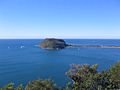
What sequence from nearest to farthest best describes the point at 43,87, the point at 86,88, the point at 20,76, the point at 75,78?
the point at 43,87, the point at 86,88, the point at 75,78, the point at 20,76

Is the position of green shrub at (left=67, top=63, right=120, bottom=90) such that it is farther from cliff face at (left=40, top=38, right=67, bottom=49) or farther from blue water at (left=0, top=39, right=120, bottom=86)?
cliff face at (left=40, top=38, right=67, bottom=49)

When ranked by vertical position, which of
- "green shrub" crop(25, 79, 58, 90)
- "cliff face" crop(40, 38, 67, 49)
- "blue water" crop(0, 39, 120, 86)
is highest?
"green shrub" crop(25, 79, 58, 90)

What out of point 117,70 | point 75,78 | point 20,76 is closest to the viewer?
point 75,78

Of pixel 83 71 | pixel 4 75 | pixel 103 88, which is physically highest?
pixel 83 71

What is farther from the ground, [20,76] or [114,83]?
[114,83]

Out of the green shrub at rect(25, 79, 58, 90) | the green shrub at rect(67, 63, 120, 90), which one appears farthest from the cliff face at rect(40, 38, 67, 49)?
the green shrub at rect(25, 79, 58, 90)

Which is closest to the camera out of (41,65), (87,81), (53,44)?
(87,81)

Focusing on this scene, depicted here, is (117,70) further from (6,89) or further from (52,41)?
(52,41)

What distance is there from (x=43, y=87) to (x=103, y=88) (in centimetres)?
694

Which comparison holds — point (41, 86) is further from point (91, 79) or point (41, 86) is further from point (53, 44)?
point (53, 44)

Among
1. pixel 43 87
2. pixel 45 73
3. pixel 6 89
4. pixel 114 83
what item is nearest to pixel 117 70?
pixel 114 83

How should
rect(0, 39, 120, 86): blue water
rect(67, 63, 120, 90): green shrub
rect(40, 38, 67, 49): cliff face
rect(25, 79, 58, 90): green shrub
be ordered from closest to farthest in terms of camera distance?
rect(25, 79, 58, 90): green shrub < rect(67, 63, 120, 90): green shrub < rect(0, 39, 120, 86): blue water < rect(40, 38, 67, 49): cliff face

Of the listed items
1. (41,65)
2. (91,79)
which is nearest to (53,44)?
(41,65)

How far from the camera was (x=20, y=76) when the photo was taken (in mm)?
59125
